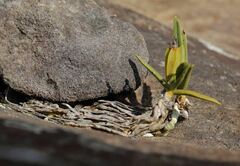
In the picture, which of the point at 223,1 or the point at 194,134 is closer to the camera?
the point at 194,134

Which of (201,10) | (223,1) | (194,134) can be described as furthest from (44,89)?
(223,1)

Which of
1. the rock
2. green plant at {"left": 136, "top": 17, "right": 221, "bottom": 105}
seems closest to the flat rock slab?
green plant at {"left": 136, "top": 17, "right": 221, "bottom": 105}

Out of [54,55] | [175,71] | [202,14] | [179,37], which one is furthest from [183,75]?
[202,14]

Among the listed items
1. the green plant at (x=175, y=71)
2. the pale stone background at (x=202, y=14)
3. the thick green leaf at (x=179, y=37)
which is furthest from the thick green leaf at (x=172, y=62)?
the pale stone background at (x=202, y=14)

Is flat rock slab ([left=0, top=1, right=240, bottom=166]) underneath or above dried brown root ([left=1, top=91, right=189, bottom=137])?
above

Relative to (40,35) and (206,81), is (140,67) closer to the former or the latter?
(40,35)

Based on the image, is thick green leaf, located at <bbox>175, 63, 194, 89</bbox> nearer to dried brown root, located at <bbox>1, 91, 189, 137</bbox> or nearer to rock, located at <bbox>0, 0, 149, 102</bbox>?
dried brown root, located at <bbox>1, 91, 189, 137</bbox>

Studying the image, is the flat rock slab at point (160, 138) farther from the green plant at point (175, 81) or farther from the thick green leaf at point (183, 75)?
the thick green leaf at point (183, 75)
